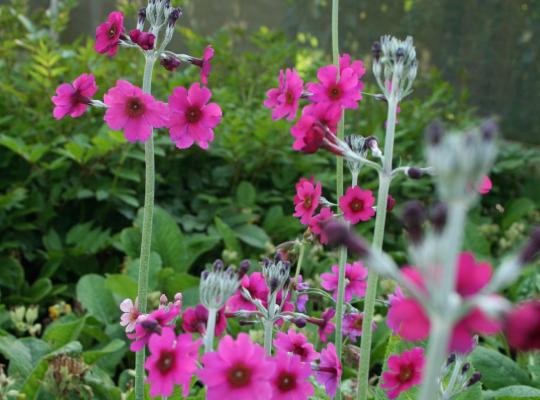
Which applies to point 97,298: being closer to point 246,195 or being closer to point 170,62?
point 246,195

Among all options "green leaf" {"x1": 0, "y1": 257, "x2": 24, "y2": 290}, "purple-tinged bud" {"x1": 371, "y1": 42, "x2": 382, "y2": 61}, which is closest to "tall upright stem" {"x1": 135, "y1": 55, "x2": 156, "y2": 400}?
"purple-tinged bud" {"x1": 371, "y1": 42, "x2": 382, "y2": 61}

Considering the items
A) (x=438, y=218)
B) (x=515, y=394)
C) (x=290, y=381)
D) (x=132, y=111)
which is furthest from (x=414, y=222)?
(x=515, y=394)

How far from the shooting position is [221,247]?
336 centimetres

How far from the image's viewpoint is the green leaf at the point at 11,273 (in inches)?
110

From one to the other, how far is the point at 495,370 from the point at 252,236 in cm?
137

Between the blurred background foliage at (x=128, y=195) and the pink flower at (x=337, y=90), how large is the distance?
0.95 meters

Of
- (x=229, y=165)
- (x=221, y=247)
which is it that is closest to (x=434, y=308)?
(x=221, y=247)

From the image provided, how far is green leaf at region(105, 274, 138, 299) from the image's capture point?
244 cm

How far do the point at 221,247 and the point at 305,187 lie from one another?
202 cm

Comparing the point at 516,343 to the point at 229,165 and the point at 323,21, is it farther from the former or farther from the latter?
the point at 323,21

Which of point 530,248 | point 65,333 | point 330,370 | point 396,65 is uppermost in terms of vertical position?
point 396,65

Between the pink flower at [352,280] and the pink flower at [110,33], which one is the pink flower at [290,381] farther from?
the pink flower at [110,33]

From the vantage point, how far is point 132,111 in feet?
4.03

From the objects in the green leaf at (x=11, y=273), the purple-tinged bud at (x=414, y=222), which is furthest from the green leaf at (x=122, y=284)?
the purple-tinged bud at (x=414, y=222)
